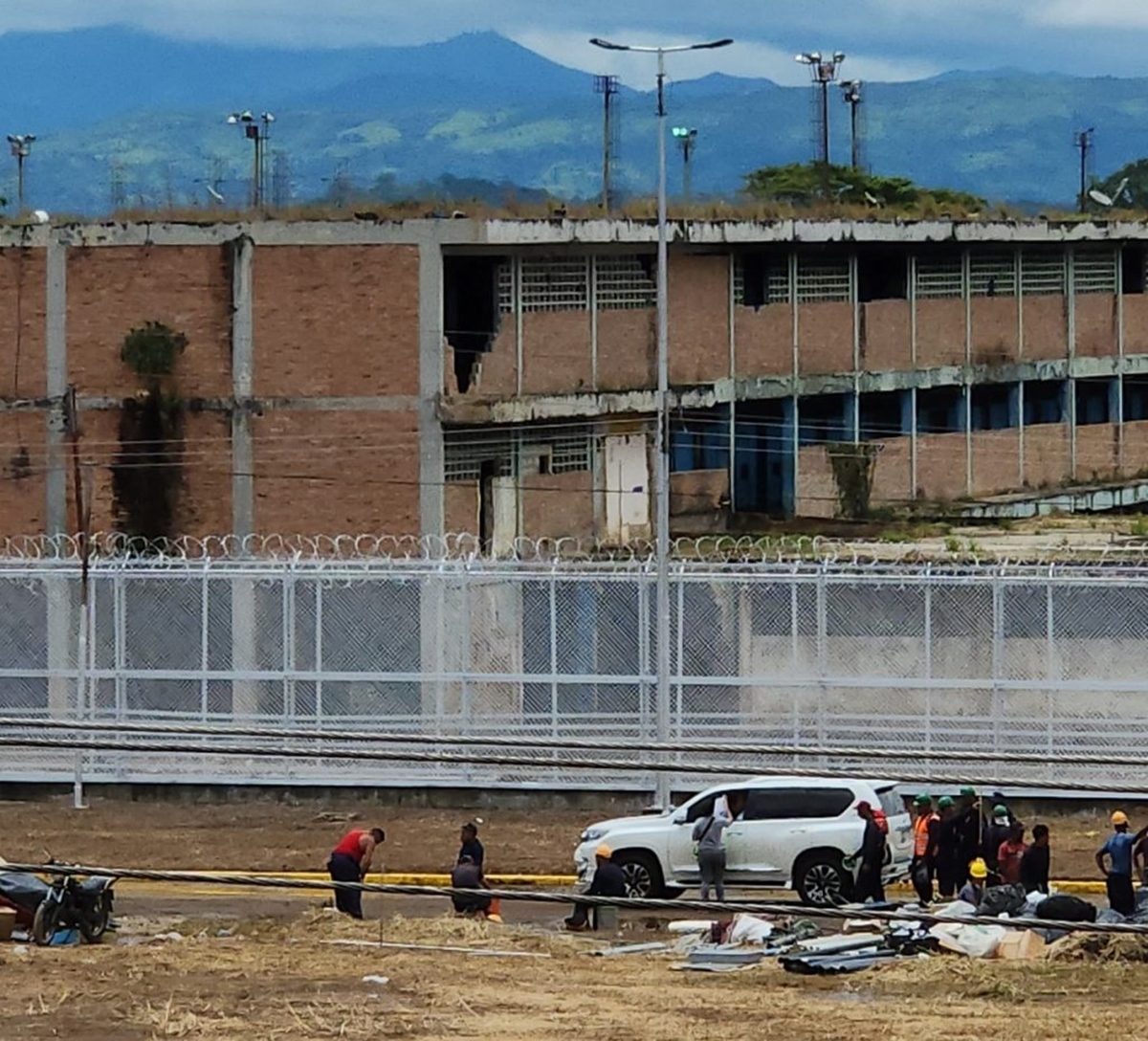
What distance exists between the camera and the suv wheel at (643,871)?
23109 millimetres

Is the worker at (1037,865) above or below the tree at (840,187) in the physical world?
below

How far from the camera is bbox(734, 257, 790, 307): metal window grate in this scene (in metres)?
44.4

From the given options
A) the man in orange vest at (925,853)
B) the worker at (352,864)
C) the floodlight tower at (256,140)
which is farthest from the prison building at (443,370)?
the worker at (352,864)

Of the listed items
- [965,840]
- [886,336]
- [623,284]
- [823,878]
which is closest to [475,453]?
[623,284]

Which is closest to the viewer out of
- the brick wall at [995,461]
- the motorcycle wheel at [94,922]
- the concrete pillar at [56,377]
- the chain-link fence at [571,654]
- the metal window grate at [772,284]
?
the motorcycle wheel at [94,922]

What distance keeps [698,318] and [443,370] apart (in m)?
6.34

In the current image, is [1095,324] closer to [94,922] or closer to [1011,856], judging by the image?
[1011,856]

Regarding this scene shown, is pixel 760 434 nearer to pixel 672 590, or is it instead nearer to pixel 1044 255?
pixel 1044 255

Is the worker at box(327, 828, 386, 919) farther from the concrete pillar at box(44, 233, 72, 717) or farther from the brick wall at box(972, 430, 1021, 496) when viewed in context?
the brick wall at box(972, 430, 1021, 496)

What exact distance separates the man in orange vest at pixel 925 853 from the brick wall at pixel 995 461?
1145 inches

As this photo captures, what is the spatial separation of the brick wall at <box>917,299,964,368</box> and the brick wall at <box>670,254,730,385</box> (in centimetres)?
610

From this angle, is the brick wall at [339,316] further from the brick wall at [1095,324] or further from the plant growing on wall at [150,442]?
the brick wall at [1095,324]

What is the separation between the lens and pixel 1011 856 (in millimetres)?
21453

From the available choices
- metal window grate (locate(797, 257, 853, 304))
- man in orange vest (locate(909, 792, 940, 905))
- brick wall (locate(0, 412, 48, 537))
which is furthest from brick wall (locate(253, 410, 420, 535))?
Result: man in orange vest (locate(909, 792, 940, 905))
